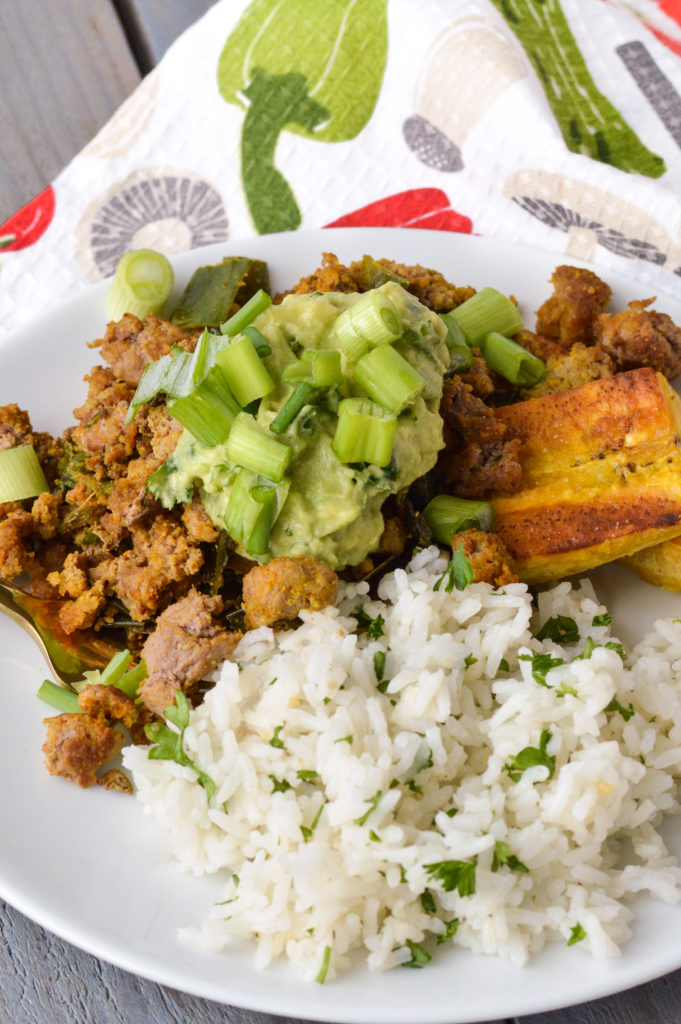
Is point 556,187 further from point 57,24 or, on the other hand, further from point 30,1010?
point 30,1010

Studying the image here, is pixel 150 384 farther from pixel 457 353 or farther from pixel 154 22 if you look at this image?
pixel 154 22

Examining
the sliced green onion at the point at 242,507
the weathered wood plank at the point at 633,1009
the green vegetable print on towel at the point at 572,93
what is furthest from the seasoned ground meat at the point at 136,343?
the weathered wood plank at the point at 633,1009

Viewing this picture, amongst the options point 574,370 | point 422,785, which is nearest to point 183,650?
point 422,785

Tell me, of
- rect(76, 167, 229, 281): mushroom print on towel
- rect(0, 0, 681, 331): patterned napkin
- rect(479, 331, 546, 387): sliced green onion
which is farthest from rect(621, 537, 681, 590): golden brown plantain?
rect(76, 167, 229, 281): mushroom print on towel

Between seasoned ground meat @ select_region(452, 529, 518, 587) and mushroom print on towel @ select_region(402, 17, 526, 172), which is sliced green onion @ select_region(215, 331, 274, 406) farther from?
mushroom print on towel @ select_region(402, 17, 526, 172)

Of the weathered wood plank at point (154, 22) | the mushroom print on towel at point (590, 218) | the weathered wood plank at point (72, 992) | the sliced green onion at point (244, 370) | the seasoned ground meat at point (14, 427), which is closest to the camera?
the weathered wood plank at point (72, 992)

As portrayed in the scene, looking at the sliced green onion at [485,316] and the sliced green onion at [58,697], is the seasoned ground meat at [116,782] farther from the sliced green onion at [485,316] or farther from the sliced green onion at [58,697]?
the sliced green onion at [485,316]
